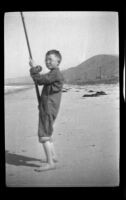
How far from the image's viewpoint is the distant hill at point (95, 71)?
4.51 ft

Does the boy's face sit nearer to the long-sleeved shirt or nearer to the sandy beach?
the long-sleeved shirt

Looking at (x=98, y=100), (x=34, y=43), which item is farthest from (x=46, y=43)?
(x=98, y=100)

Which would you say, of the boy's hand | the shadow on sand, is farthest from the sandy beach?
the boy's hand

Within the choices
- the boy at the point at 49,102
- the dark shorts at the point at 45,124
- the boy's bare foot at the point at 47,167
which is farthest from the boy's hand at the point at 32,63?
the boy's bare foot at the point at 47,167

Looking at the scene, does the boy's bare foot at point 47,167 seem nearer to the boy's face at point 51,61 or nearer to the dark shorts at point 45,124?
the dark shorts at point 45,124

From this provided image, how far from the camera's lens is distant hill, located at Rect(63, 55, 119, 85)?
138 cm

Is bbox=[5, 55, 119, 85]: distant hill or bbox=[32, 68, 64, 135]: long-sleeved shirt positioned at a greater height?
bbox=[5, 55, 119, 85]: distant hill

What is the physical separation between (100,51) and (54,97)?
295 mm

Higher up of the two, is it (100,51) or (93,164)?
(100,51)

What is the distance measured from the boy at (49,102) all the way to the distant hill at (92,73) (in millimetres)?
42

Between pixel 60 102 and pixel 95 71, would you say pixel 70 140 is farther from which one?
pixel 95 71
